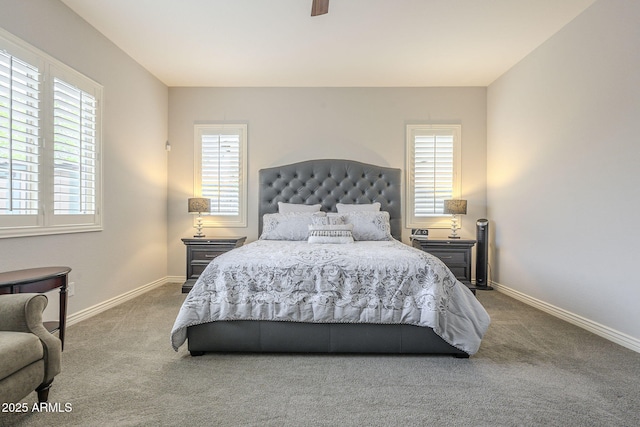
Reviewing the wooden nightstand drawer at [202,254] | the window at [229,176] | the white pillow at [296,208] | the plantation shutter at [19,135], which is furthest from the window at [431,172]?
the plantation shutter at [19,135]

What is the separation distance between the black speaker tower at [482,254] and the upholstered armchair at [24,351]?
4635 millimetres

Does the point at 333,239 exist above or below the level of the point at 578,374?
above

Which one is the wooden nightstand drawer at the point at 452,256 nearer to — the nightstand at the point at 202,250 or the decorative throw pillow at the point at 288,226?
the decorative throw pillow at the point at 288,226

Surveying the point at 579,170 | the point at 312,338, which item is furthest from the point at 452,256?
the point at 312,338

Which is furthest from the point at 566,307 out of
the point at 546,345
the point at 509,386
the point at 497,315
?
the point at 509,386

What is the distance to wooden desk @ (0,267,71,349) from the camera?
80.7 inches

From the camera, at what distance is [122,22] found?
322 cm

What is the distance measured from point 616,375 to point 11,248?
451 cm

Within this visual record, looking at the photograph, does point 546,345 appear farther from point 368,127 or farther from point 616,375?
point 368,127

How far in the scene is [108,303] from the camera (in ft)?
11.6

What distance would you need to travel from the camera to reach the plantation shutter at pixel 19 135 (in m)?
2.40

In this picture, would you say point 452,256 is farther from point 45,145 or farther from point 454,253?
point 45,145

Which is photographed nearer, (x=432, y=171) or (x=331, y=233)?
(x=331, y=233)

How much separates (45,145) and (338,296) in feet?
9.32
